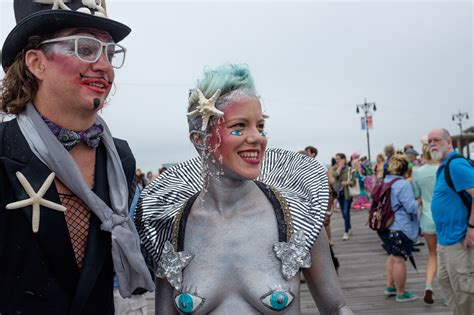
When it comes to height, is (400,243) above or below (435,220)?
below

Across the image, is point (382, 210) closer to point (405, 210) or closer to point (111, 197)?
point (405, 210)

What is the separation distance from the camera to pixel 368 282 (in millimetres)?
7062

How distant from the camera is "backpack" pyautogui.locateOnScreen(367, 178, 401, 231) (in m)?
5.98

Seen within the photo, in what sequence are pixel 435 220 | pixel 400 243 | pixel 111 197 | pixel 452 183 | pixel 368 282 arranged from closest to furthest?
pixel 111 197 < pixel 452 183 < pixel 435 220 < pixel 400 243 < pixel 368 282

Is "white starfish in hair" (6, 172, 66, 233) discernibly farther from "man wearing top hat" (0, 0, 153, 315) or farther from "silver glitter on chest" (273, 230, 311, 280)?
"silver glitter on chest" (273, 230, 311, 280)

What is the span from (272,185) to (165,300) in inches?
26.1

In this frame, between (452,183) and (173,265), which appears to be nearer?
(173,265)

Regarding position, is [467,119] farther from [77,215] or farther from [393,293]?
[77,215]

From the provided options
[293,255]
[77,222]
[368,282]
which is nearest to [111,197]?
[77,222]

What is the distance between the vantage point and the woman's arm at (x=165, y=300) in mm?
2225

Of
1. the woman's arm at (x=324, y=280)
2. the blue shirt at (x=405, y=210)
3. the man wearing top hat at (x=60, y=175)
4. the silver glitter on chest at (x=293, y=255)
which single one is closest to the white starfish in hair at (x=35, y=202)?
the man wearing top hat at (x=60, y=175)

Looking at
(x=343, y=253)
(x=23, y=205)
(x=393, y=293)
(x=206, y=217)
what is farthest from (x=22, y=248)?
(x=343, y=253)

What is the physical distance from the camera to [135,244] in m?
2.17

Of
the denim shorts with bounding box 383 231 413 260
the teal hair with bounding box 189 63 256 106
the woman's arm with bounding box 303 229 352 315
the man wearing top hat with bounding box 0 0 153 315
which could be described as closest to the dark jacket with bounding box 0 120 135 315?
the man wearing top hat with bounding box 0 0 153 315
